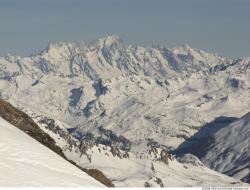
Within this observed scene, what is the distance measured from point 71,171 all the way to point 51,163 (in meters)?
0.68

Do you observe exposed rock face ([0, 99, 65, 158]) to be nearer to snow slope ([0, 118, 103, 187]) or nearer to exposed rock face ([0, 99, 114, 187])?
exposed rock face ([0, 99, 114, 187])

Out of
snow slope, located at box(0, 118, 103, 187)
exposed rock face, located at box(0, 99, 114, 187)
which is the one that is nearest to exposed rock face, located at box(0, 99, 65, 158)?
exposed rock face, located at box(0, 99, 114, 187)

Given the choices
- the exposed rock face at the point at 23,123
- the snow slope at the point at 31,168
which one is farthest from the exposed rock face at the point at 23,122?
the snow slope at the point at 31,168

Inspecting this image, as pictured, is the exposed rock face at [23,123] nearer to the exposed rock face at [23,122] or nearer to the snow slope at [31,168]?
the exposed rock face at [23,122]

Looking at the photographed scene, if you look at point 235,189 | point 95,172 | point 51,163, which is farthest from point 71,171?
point 95,172

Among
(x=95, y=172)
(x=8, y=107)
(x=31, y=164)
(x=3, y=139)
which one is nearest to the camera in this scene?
(x=31, y=164)

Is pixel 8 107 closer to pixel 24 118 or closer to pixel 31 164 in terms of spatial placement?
pixel 24 118

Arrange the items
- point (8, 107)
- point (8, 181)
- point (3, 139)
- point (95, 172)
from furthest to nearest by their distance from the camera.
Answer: point (8, 107) → point (95, 172) → point (3, 139) → point (8, 181)

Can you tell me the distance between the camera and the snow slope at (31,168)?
1936 centimetres

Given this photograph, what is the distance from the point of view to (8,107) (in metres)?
54.5

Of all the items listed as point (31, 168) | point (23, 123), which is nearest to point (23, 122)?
point (23, 123)

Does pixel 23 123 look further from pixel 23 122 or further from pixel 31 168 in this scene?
pixel 31 168

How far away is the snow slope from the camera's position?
63.5 feet

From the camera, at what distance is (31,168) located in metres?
20.3
